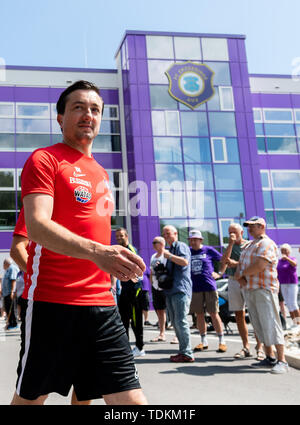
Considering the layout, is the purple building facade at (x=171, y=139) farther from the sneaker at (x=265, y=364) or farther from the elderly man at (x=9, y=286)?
the sneaker at (x=265, y=364)

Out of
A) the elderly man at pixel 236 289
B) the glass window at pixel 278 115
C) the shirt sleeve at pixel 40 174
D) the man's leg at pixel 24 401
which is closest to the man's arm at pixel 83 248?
the shirt sleeve at pixel 40 174

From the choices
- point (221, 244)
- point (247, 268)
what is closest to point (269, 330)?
point (247, 268)

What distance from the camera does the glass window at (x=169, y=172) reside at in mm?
24828

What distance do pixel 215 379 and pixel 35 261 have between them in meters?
3.64

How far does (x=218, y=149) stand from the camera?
2625cm

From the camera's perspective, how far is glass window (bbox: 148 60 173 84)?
25.8 meters

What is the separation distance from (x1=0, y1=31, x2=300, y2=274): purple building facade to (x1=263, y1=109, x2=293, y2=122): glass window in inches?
70.1

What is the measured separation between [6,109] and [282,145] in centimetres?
1729

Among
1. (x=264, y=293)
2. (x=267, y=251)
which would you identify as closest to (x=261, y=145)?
(x=267, y=251)

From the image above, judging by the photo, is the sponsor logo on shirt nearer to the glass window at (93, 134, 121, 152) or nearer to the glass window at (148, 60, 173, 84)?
the glass window at (148, 60, 173, 84)

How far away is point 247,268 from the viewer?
5848mm

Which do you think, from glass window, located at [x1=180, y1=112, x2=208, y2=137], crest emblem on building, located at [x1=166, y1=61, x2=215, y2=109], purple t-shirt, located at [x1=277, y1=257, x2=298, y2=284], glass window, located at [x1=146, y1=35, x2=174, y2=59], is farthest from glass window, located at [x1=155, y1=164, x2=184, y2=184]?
purple t-shirt, located at [x1=277, y1=257, x2=298, y2=284]

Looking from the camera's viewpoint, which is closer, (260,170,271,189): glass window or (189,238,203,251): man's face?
(189,238,203,251): man's face
